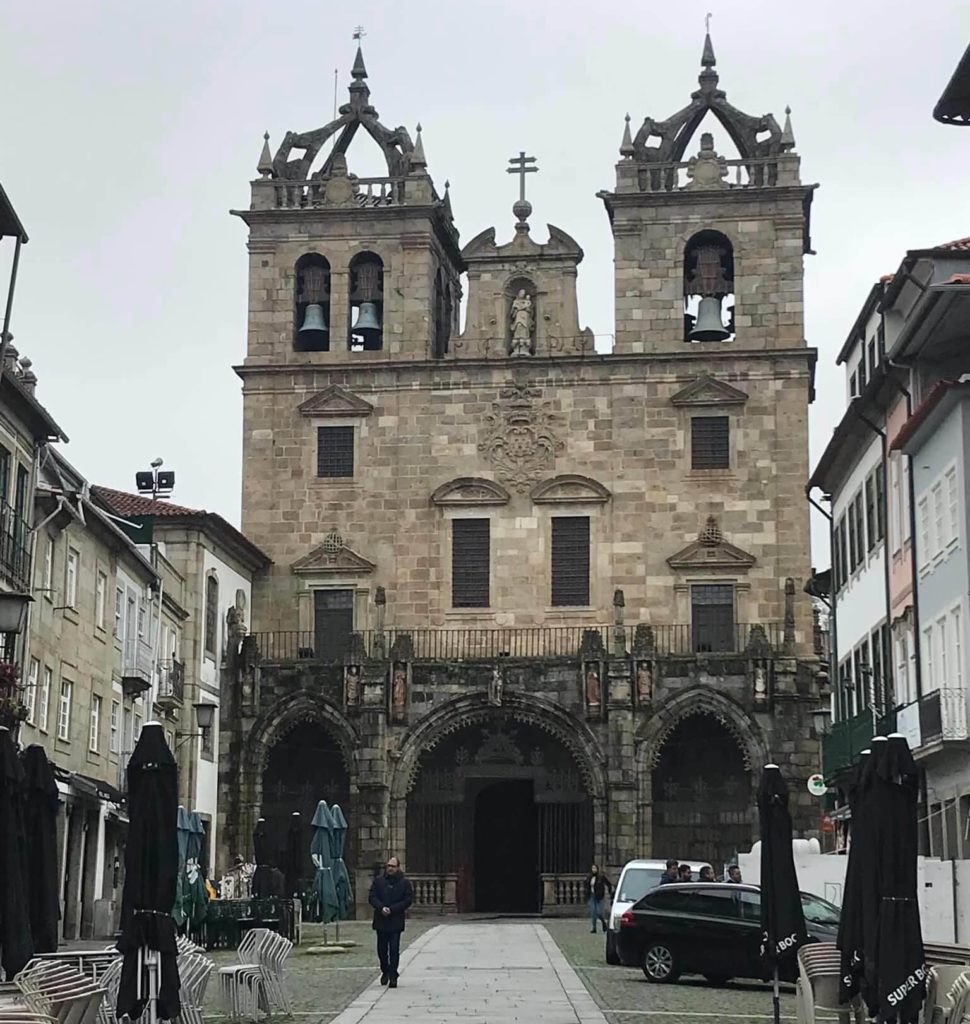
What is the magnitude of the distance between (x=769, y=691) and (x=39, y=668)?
18961 mm

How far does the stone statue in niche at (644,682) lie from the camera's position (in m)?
47.6

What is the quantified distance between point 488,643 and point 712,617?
19.5ft

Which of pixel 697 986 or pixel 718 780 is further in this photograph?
pixel 718 780

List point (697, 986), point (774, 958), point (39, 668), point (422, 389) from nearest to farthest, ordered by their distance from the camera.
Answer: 1. point (774, 958)
2. point (697, 986)
3. point (39, 668)
4. point (422, 389)

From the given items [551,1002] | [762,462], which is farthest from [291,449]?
Result: [551,1002]

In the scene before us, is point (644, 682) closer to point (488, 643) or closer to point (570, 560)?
point (488, 643)

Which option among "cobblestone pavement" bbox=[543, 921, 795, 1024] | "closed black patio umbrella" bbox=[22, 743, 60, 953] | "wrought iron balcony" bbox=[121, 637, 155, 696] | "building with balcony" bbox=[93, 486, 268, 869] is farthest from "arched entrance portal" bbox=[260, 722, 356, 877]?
"closed black patio umbrella" bbox=[22, 743, 60, 953]

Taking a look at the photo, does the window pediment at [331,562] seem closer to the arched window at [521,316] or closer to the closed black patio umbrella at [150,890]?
the arched window at [521,316]

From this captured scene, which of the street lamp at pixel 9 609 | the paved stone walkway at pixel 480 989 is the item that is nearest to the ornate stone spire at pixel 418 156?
the paved stone walkway at pixel 480 989

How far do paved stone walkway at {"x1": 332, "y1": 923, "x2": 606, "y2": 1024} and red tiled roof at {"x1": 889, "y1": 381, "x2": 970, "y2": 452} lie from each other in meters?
10.2

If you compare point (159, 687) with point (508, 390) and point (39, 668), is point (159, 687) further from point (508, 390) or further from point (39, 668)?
point (508, 390)

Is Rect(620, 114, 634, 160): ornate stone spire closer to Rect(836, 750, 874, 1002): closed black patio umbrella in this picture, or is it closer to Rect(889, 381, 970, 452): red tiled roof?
Rect(889, 381, 970, 452): red tiled roof

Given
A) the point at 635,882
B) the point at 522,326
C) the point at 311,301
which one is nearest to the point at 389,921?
the point at 635,882

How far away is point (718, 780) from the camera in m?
50.1
